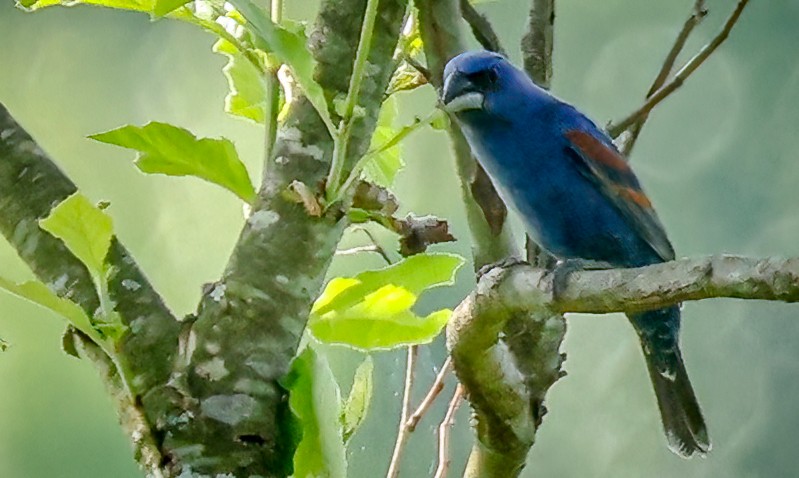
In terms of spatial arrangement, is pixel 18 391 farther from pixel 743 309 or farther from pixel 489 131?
pixel 743 309

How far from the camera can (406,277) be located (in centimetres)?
73

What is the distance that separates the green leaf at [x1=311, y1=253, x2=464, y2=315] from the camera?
2.39 ft

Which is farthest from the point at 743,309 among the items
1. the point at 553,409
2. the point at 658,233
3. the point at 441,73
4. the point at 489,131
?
the point at 441,73

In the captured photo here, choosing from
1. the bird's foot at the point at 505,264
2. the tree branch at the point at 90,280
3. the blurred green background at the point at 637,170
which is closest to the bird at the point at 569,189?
the bird's foot at the point at 505,264

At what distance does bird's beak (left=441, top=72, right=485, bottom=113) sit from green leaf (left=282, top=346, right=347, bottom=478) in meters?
0.38

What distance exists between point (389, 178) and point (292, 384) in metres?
0.38

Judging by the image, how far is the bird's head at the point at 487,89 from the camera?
3.28ft

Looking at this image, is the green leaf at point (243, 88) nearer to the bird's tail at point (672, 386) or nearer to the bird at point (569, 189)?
the bird at point (569, 189)

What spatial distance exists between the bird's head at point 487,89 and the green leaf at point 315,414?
398 mm

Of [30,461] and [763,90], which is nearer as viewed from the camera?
[763,90]

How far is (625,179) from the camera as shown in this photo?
1075 millimetres

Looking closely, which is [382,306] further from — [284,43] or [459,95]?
[459,95]

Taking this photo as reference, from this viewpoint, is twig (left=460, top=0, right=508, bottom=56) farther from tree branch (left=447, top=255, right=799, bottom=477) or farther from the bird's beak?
tree branch (left=447, top=255, right=799, bottom=477)

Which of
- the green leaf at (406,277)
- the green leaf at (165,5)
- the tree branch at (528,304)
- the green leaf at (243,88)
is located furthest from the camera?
the green leaf at (243,88)
